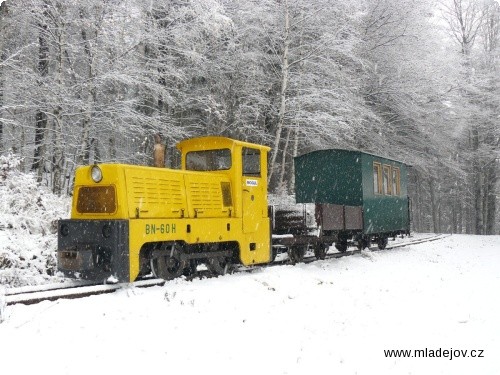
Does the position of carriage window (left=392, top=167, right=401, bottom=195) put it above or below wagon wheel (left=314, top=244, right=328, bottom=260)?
above

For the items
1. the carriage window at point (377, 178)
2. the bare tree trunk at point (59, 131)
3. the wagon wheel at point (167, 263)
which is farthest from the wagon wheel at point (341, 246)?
the bare tree trunk at point (59, 131)

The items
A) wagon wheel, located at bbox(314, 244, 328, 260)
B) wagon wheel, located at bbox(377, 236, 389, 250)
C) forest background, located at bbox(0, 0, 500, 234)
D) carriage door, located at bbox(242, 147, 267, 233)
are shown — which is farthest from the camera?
wagon wheel, located at bbox(377, 236, 389, 250)

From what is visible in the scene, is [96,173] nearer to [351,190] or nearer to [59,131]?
[59,131]

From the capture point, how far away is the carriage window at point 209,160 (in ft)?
30.9

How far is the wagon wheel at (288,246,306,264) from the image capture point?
Result: 468 inches

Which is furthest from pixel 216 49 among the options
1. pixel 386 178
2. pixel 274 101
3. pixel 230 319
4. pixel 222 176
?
pixel 230 319

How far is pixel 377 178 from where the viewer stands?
15445 mm

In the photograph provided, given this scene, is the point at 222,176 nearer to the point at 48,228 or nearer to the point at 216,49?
the point at 48,228

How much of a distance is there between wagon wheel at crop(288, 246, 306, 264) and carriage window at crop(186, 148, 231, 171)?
3364 mm

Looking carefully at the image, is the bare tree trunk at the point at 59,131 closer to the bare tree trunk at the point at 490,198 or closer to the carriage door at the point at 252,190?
the carriage door at the point at 252,190

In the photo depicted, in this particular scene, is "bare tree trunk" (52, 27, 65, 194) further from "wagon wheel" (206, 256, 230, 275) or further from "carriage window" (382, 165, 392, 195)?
"carriage window" (382, 165, 392, 195)

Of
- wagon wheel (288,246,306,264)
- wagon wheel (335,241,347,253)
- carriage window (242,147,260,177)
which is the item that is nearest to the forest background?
wagon wheel (335,241,347,253)

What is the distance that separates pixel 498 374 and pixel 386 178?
11630 millimetres

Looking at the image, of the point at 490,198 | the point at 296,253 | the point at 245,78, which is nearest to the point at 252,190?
the point at 296,253
